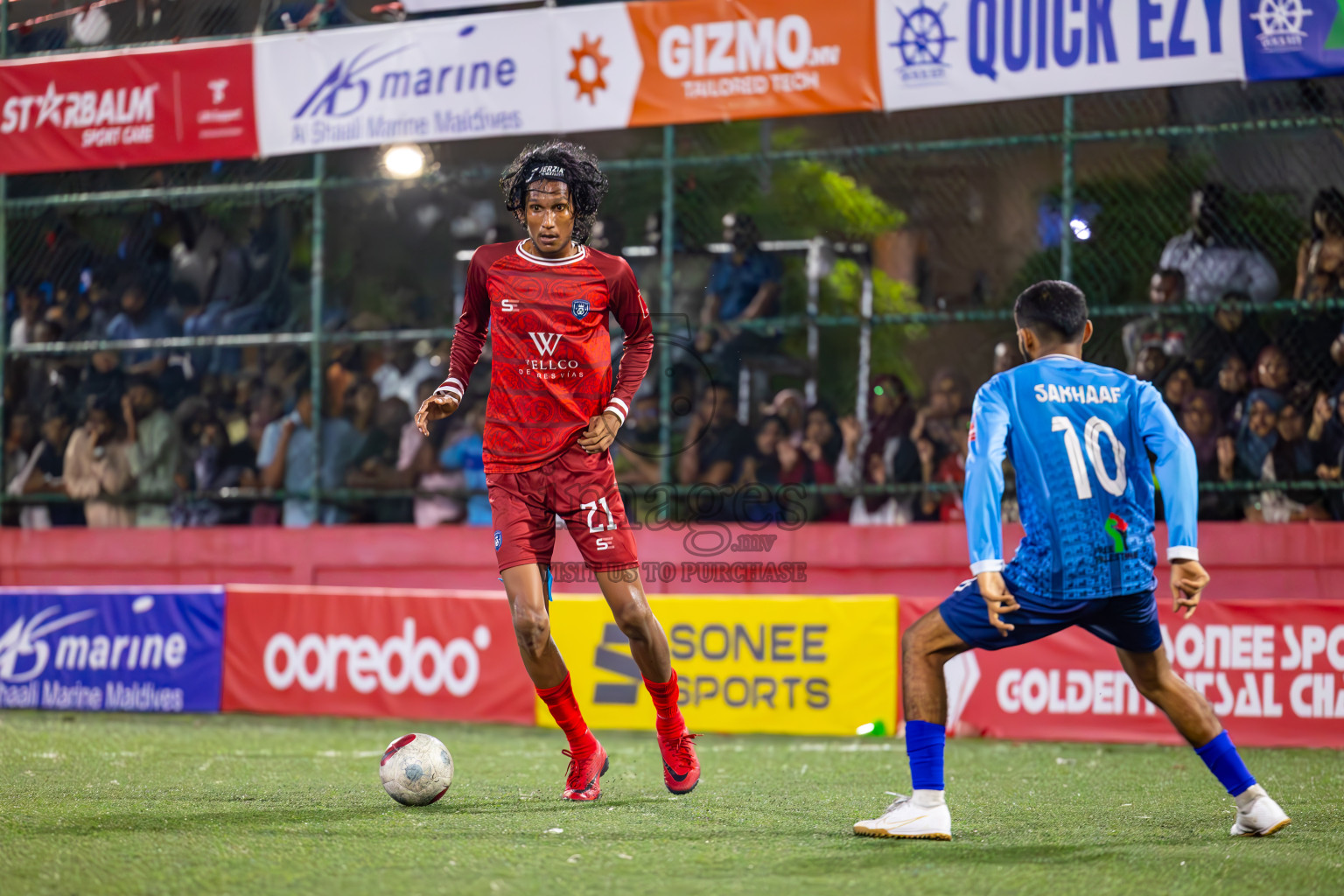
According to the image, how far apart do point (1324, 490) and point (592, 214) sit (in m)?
6.37

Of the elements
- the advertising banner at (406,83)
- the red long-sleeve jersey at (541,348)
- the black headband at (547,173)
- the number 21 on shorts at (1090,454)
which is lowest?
the number 21 on shorts at (1090,454)

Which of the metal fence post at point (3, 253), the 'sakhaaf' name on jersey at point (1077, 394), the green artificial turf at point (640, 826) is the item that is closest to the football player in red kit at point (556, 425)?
the green artificial turf at point (640, 826)

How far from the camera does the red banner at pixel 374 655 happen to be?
A: 32.3 ft

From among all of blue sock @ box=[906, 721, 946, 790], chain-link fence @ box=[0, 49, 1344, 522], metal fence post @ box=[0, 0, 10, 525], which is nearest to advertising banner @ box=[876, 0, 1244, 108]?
chain-link fence @ box=[0, 49, 1344, 522]

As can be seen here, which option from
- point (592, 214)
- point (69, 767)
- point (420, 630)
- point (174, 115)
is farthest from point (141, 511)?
point (592, 214)

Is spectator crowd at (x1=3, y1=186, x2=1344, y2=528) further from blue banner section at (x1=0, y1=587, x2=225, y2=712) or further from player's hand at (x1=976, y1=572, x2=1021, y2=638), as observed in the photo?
player's hand at (x1=976, y1=572, x2=1021, y2=638)

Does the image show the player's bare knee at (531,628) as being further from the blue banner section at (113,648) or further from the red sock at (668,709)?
the blue banner section at (113,648)

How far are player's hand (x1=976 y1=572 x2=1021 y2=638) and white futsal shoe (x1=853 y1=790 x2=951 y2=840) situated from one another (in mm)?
622

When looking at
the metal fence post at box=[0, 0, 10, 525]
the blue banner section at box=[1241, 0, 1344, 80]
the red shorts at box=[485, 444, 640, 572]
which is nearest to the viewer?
the red shorts at box=[485, 444, 640, 572]

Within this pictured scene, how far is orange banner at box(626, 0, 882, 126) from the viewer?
36.0ft

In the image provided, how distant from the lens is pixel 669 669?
5.79 meters

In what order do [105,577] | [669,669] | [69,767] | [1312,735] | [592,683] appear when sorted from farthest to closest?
[105,577] < [592,683] < [1312,735] < [69,767] < [669,669]

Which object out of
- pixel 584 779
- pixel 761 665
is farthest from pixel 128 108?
pixel 584 779

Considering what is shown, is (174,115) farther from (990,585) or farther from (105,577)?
(990,585)
